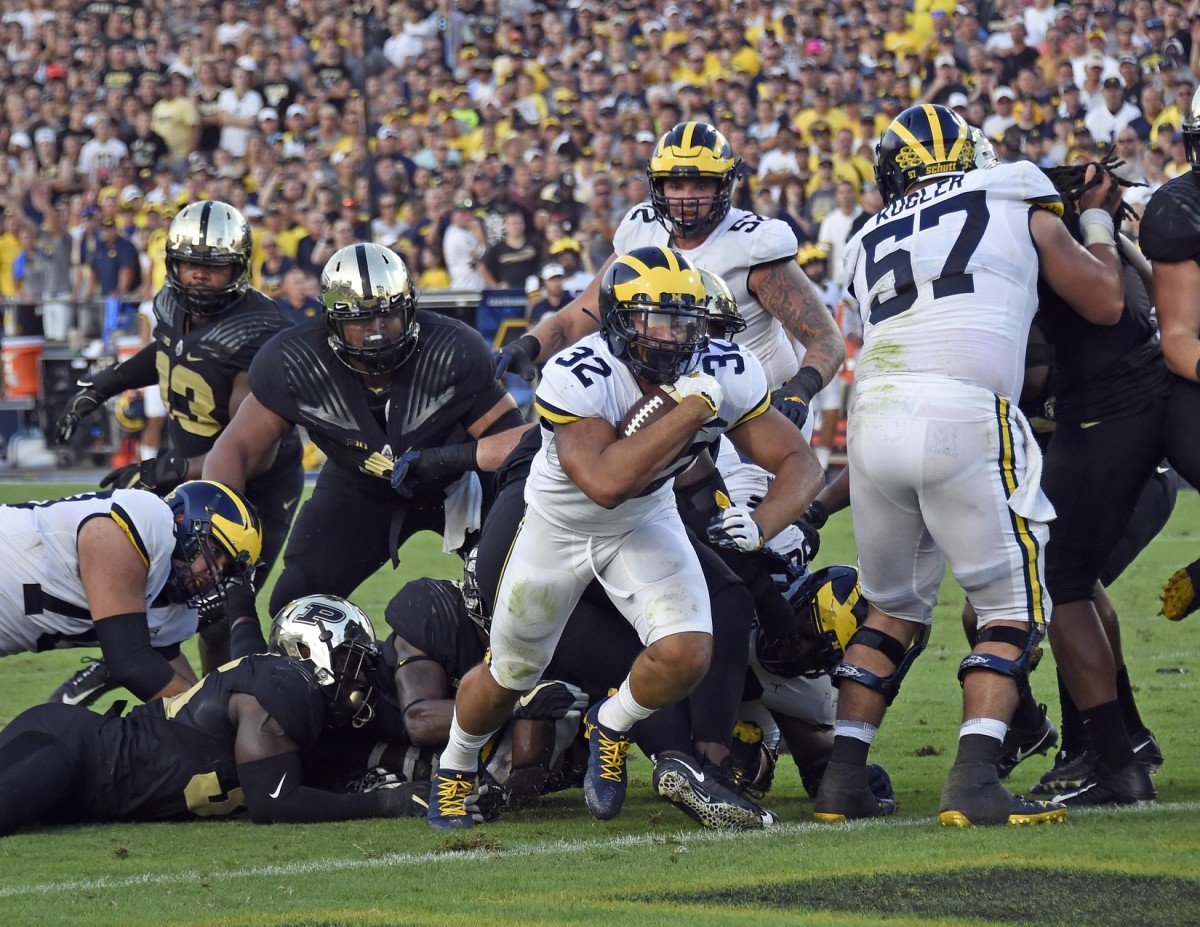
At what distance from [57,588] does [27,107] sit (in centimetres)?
1636

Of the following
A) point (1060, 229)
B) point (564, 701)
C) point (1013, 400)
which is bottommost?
point (564, 701)

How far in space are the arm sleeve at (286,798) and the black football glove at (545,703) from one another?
54 cm

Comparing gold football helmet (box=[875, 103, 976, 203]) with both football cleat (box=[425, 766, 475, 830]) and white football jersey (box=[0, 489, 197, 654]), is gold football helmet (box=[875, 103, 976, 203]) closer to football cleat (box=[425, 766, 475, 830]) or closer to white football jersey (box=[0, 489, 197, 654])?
football cleat (box=[425, 766, 475, 830])

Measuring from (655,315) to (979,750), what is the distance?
4.56 feet

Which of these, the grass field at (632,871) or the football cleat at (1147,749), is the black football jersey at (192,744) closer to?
the grass field at (632,871)

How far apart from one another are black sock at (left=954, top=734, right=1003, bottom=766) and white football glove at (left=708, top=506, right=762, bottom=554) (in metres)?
0.74

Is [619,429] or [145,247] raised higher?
[145,247]

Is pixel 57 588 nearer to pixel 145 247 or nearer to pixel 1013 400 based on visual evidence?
pixel 1013 400

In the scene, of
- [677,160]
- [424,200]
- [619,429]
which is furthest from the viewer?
A: [424,200]

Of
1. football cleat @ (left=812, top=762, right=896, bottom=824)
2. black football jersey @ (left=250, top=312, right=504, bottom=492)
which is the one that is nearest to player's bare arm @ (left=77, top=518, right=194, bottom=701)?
black football jersey @ (left=250, top=312, right=504, bottom=492)

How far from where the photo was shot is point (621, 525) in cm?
465

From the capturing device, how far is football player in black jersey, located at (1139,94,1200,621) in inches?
192

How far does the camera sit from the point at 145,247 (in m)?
16.8

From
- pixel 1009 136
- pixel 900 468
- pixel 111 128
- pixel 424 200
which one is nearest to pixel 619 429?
pixel 900 468
